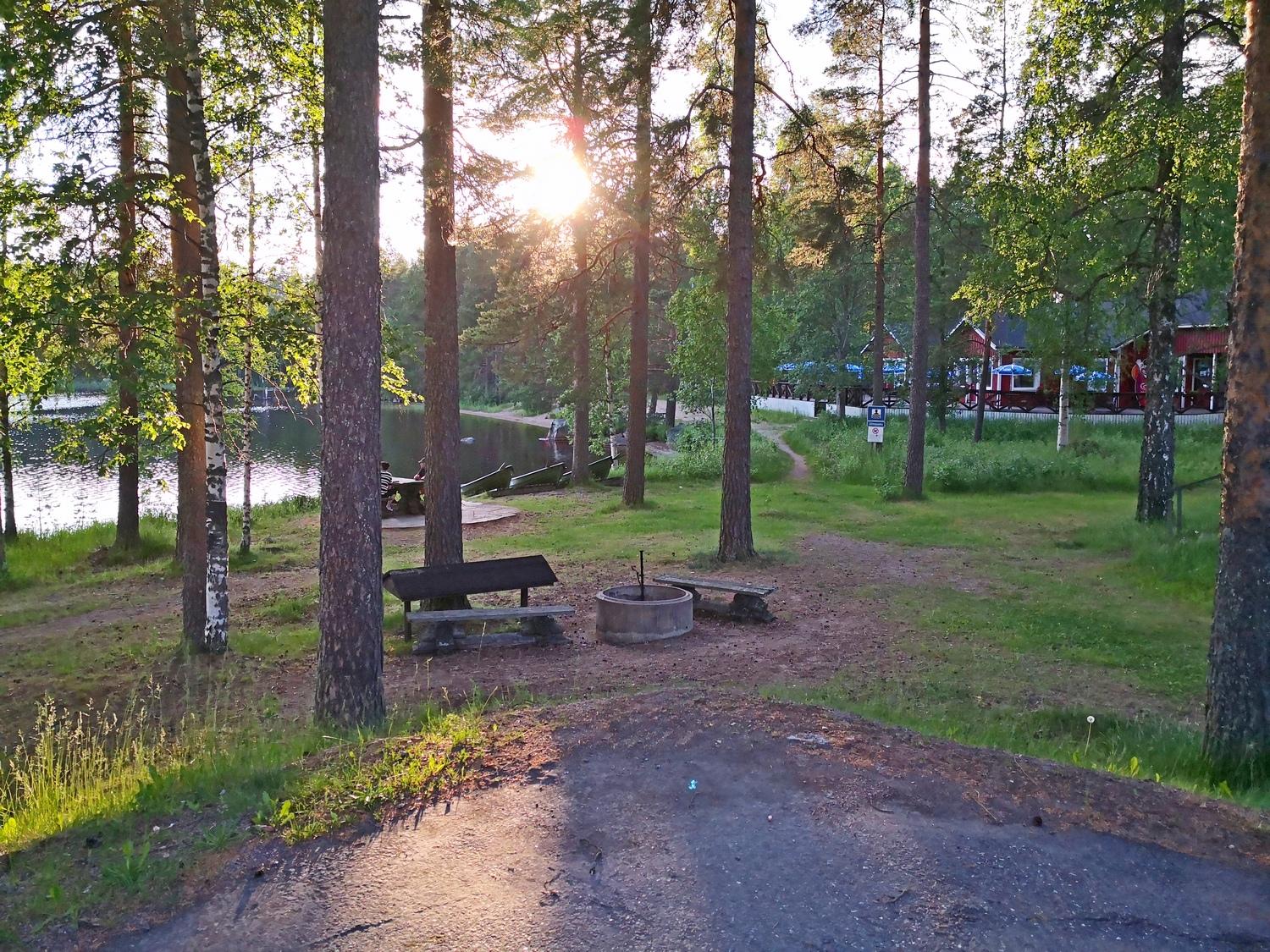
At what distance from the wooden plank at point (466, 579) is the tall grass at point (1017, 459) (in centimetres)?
1160

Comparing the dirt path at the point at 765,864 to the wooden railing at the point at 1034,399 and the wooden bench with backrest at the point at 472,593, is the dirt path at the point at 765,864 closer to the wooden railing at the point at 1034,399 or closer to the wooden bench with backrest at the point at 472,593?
the wooden bench with backrest at the point at 472,593

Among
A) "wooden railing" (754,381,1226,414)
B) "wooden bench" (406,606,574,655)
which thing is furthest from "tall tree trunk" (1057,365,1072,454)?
"wooden bench" (406,606,574,655)

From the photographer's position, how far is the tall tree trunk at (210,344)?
7.72m

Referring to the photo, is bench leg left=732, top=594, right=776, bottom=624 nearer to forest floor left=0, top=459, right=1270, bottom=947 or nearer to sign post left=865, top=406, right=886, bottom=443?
forest floor left=0, top=459, right=1270, bottom=947

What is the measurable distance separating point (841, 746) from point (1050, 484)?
1685cm

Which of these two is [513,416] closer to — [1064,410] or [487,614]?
[1064,410]

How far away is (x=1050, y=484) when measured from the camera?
19.8 m

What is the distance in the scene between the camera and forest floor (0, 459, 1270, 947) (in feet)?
12.8

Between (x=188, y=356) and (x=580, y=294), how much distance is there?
10949 millimetres

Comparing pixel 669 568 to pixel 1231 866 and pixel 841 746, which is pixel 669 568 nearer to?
pixel 841 746

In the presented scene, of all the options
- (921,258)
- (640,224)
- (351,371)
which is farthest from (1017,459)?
(351,371)

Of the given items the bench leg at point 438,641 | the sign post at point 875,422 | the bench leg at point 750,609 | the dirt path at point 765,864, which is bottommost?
the bench leg at point 438,641

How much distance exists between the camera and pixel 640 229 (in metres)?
15.6

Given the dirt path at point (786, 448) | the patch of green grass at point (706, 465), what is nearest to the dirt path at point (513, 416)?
the dirt path at point (786, 448)
